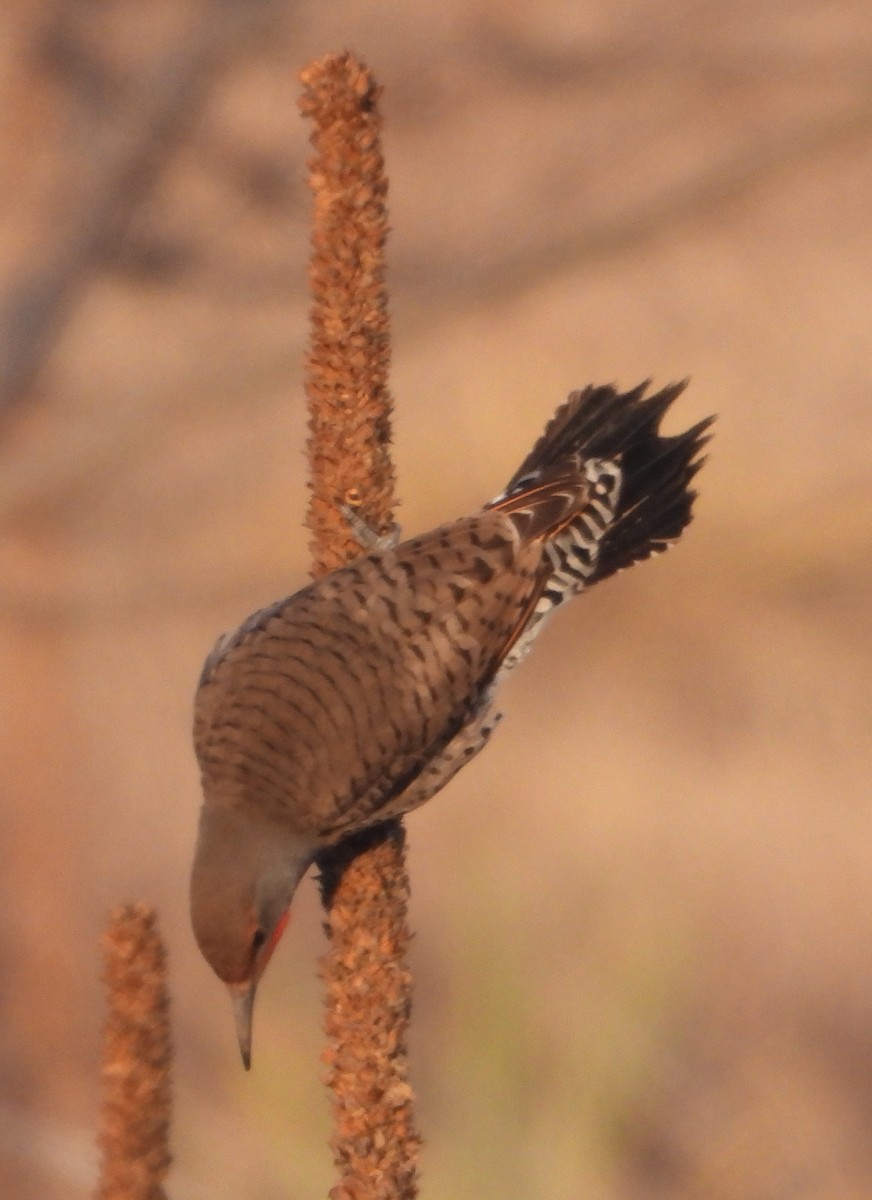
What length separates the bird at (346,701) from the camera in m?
2.37

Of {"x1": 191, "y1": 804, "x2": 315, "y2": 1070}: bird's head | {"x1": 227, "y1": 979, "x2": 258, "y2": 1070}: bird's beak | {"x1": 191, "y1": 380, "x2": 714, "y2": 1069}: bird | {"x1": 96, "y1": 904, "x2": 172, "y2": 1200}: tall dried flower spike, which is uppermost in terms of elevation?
{"x1": 191, "y1": 380, "x2": 714, "y2": 1069}: bird

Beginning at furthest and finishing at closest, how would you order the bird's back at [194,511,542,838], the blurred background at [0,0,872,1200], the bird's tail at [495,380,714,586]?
the blurred background at [0,0,872,1200]
the bird's tail at [495,380,714,586]
the bird's back at [194,511,542,838]

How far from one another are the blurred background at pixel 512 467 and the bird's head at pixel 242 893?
2.14 m

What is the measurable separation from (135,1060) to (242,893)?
0.82 meters

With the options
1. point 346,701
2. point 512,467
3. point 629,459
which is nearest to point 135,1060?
point 346,701

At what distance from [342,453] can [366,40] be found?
3.11m

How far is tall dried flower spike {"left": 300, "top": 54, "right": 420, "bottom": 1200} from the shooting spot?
1828mm

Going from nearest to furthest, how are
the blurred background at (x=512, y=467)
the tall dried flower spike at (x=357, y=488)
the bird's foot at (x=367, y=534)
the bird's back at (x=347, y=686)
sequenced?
the tall dried flower spike at (x=357, y=488) → the bird's foot at (x=367, y=534) → the bird's back at (x=347, y=686) → the blurred background at (x=512, y=467)

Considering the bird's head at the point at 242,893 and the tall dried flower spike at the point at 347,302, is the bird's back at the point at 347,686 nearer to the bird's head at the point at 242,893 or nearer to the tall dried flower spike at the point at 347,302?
the bird's head at the point at 242,893

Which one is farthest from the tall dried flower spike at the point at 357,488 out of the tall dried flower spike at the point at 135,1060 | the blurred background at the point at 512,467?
the blurred background at the point at 512,467

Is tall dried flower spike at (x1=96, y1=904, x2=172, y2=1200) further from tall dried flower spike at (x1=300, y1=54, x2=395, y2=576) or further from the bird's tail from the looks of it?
the bird's tail

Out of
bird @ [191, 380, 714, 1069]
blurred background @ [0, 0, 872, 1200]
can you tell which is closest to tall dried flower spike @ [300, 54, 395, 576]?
bird @ [191, 380, 714, 1069]

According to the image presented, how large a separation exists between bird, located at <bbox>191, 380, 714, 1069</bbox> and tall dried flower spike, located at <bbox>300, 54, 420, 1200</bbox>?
123 millimetres

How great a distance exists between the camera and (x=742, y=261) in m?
4.80
